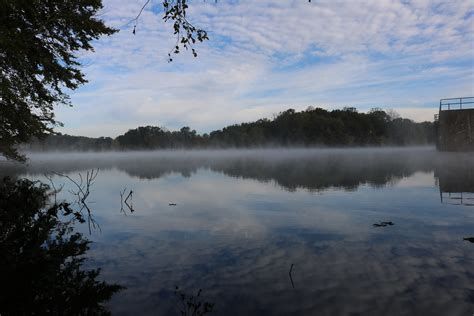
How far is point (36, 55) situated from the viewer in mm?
17859

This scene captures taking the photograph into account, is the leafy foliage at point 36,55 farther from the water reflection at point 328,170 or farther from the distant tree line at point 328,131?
the distant tree line at point 328,131

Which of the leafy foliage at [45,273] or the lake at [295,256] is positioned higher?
the leafy foliage at [45,273]

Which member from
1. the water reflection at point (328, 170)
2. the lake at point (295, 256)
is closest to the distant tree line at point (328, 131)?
the water reflection at point (328, 170)

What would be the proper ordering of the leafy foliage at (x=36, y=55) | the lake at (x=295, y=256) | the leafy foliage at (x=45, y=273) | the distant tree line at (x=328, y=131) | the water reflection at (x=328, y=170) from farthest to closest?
1. the distant tree line at (x=328, y=131)
2. the water reflection at (x=328, y=170)
3. the leafy foliage at (x=36, y=55)
4. the lake at (x=295, y=256)
5. the leafy foliage at (x=45, y=273)

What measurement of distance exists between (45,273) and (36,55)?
14.5 meters

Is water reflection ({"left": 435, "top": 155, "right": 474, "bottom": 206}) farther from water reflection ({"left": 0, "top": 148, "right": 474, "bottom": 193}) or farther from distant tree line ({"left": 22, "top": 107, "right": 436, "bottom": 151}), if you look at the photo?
distant tree line ({"left": 22, "top": 107, "right": 436, "bottom": 151})

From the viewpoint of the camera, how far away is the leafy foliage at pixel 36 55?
14977mm

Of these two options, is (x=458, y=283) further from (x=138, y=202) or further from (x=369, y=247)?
(x=138, y=202)

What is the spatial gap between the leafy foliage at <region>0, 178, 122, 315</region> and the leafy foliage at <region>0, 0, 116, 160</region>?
599 cm

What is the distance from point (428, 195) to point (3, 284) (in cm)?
1924

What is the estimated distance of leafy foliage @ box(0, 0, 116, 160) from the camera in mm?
14977

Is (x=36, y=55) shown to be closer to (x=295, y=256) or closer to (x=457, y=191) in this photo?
(x=295, y=256)

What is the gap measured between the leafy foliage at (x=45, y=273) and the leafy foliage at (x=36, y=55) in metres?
5.99

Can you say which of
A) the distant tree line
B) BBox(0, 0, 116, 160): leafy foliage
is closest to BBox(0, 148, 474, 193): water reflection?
BBox(0, 0, 116, 160): leafy foliage
